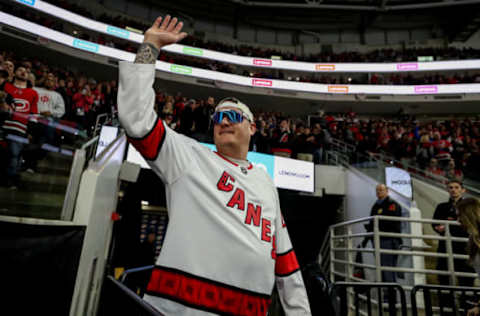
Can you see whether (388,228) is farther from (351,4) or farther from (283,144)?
(351,4)

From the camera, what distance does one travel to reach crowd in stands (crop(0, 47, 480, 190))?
3.78m

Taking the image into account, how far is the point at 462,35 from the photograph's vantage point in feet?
61.3

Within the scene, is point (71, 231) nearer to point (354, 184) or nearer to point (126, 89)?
point (126, 89)

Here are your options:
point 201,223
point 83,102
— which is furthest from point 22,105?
point 83,102

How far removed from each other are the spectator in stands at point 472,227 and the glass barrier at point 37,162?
3491 millimetres

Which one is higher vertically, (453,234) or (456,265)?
(453,234)

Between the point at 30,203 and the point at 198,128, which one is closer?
the point at 30,203

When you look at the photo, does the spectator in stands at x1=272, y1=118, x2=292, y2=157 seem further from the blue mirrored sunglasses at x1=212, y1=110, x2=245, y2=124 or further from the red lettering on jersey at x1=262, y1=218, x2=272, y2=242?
the red lettering on jersey at x1=262, y1=218, x2=272, y2=242

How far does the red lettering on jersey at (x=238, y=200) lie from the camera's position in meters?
1.18

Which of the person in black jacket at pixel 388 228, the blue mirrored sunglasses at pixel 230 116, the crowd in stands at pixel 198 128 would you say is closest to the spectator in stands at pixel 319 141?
the crowd in stands at pixel 198 128

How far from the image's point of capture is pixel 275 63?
60.0 feet

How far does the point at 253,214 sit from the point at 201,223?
0.23 metres

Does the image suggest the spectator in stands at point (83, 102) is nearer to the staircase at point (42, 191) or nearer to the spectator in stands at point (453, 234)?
the staircase at point (42, 191)

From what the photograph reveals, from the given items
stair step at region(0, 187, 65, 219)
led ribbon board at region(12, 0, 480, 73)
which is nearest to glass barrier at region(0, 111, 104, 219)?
stair step at region(0, 187, 65, 219)
